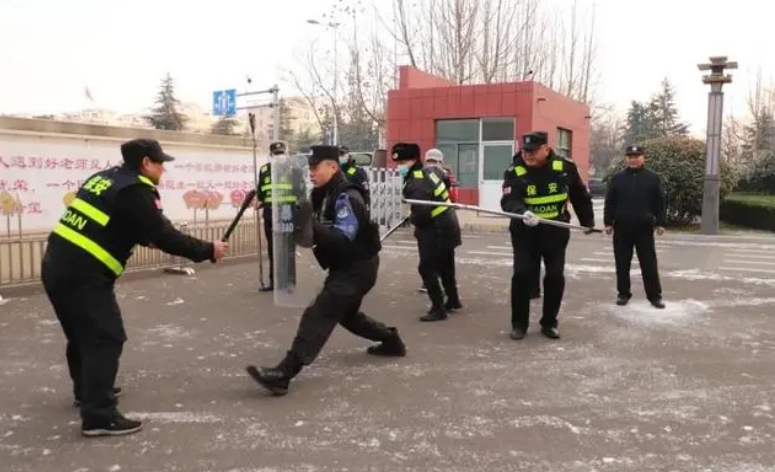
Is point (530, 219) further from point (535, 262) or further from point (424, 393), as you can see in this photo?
point (424, 393)

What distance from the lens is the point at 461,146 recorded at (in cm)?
2127

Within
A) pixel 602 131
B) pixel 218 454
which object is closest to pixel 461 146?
pixel 218 454

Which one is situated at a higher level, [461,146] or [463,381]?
[461,146]

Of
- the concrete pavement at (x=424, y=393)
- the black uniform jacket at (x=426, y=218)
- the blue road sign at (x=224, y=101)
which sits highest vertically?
the blue road sign at (x=224, y=101)

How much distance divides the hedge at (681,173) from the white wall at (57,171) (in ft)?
38.7

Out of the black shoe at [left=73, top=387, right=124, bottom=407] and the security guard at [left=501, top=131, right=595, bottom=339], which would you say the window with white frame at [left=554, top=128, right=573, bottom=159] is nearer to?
the security guard at [left=501, top=131, right=595, bottom=339]

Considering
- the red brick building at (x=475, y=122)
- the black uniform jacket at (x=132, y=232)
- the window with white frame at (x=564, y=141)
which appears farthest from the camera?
the window with white frame at (x=564, y=141)

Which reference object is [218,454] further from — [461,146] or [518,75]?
[518,75]

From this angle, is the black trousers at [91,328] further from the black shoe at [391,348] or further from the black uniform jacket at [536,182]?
the black uniform jacket at [536,182]

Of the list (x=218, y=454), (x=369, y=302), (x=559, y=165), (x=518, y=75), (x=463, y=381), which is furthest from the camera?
(x=518, y=75)

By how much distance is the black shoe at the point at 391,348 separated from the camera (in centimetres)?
552

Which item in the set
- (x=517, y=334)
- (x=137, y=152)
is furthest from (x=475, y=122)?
(x=137, y=152)

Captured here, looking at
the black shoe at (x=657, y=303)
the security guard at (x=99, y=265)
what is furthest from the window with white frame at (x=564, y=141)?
the security guard at (x=99, y=265)

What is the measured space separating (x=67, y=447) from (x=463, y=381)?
2494 millimetres
